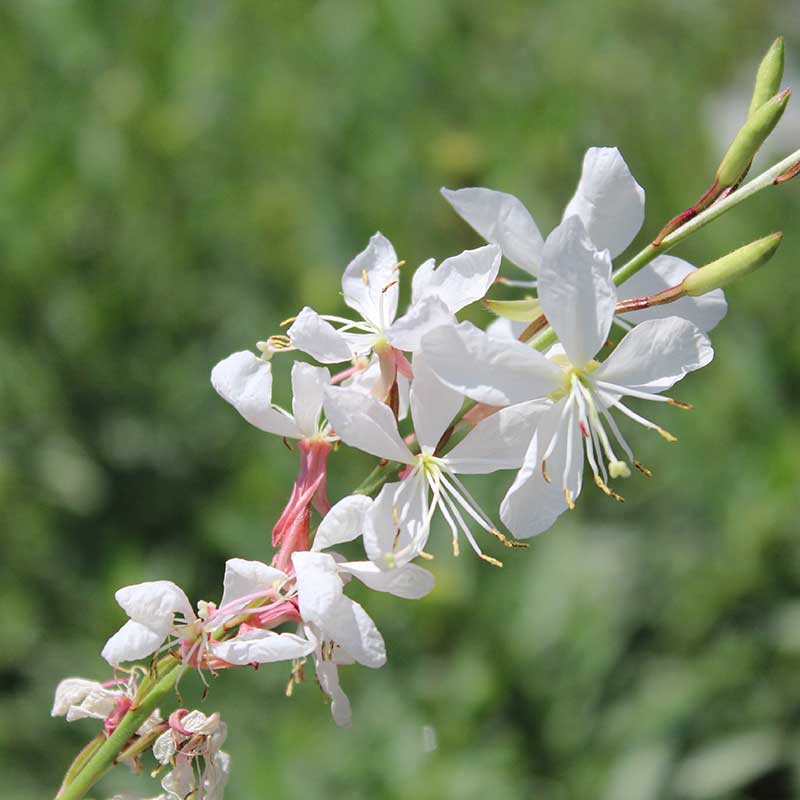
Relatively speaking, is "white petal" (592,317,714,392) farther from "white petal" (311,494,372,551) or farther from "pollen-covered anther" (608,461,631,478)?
"white petal" (311,494,372,551)

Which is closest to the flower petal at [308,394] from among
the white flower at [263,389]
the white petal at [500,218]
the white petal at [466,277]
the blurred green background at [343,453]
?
the white flower at [263,389]

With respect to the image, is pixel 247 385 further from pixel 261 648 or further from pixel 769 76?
pixel 769 76

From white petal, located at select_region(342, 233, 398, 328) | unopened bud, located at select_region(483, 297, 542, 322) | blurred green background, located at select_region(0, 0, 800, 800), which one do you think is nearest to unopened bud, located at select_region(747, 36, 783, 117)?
unopened bud, located at select_region(483, 297, 542, 322)

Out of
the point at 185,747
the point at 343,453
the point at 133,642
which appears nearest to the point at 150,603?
the point at 133,642

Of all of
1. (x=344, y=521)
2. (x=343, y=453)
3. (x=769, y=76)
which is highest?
(x=343, y=453)

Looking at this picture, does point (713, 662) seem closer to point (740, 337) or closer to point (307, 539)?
point (740, 337)
